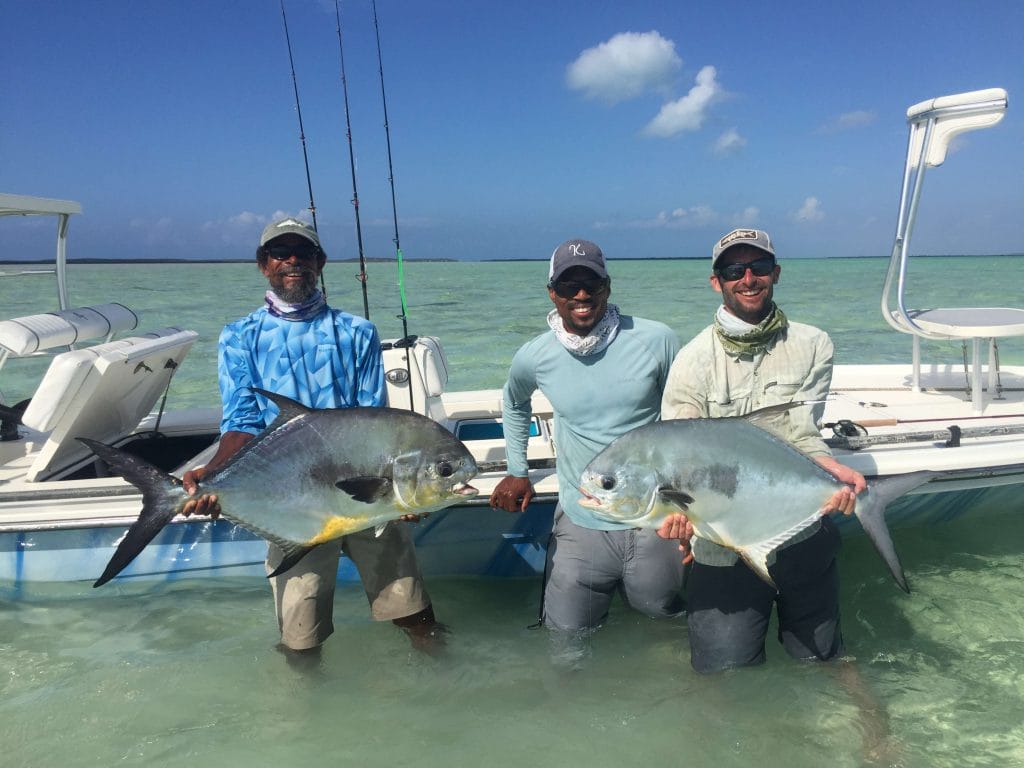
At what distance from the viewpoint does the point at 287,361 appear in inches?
110

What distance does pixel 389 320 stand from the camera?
69.7ft

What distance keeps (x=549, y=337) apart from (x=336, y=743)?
1.77 m

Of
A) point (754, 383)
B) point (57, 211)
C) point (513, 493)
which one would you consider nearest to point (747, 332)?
point (754, 383)

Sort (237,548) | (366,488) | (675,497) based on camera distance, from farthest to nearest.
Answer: (237,548), (366,488), (675,497)

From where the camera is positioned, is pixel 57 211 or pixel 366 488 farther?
pixel 57 211

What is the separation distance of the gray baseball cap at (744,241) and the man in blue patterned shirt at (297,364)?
1.27 metres

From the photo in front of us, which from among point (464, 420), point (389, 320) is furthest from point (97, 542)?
point (389, 320)

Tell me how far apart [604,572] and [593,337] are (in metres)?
0.92

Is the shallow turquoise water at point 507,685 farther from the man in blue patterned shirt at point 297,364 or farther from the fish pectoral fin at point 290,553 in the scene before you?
the fish pectoral fin at point 290,553

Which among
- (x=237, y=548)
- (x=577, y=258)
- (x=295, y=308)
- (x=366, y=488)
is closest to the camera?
(x=366, y=488)

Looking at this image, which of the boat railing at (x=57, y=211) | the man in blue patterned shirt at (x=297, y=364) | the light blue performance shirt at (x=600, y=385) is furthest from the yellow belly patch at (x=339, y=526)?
the boat railing at (x=57, y=211)

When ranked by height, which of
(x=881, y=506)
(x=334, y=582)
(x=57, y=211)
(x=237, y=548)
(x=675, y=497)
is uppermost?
(x=57, y=211)

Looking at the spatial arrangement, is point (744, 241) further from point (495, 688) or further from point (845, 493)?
point (495, 688)

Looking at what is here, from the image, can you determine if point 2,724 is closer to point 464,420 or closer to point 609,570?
point 609,570
